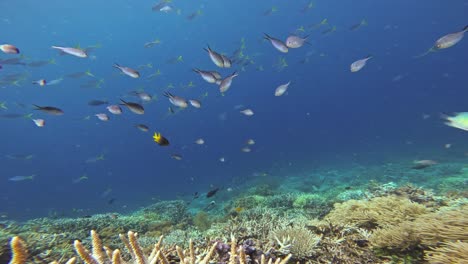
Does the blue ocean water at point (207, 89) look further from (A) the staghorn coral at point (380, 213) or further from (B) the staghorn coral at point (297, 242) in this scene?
(B) the staghorn coral at point (297, 242)

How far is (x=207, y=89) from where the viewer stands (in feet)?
409

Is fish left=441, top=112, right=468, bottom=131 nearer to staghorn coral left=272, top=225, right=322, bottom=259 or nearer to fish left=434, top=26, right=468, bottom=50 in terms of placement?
staghorn coral left=272, top=225, right=322, bottom=259

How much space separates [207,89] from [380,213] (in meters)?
122

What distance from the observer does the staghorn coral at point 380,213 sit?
4891mm

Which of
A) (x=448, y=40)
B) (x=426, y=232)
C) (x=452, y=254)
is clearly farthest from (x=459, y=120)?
(x=448, y=40)

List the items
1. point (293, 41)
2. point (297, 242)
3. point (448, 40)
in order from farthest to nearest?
1. point (293, 41)
2. point (448, 40)
3. point (297, 242)

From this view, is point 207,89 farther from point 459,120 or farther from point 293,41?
point 459,120

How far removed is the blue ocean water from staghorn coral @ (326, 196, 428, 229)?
128ft

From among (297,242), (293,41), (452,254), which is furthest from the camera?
(293,41)

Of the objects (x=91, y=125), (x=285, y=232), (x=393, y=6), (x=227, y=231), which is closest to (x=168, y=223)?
(x=227, y=231)

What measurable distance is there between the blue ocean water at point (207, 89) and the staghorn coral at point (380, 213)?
1539 inches

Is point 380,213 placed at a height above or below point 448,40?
below

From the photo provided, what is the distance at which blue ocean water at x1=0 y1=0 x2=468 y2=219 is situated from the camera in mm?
62594

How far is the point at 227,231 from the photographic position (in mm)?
5145
